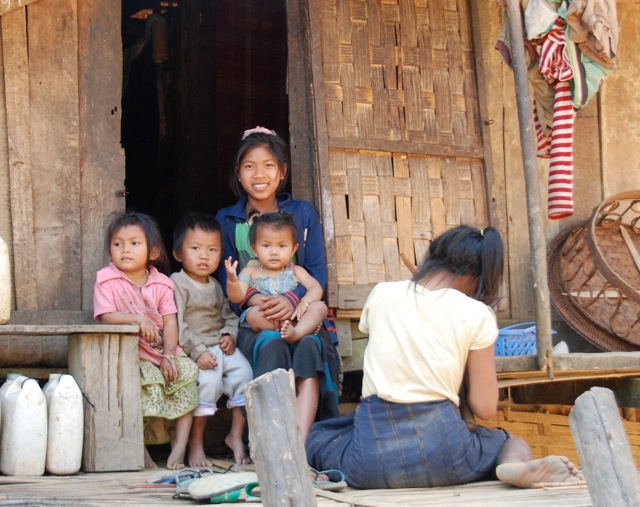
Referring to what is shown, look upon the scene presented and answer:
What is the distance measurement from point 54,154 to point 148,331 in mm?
1077

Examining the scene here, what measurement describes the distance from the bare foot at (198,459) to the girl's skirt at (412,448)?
3.24 ft

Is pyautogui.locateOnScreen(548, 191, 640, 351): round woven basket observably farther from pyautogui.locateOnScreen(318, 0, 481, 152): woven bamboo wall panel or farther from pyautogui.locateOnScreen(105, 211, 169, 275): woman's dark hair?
pyautogui.locateOnScreen(105, 211, 169, 275): woman's dark hair

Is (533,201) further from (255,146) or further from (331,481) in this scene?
(331,481)

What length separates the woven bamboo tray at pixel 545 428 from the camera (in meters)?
6.32

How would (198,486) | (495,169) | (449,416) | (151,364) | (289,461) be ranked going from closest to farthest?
1. (289,461)
2. (198,486)
3. (449,416)
4. (151,364)
5. (495,169)

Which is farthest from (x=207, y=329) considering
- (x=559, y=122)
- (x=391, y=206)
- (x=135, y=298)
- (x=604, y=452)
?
(x=604, y=452)

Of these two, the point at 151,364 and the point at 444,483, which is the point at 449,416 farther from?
the point at 151,364

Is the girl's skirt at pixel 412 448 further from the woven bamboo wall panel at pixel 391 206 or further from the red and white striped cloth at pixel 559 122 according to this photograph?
the woven bamboo wall panel at pixel 391 206

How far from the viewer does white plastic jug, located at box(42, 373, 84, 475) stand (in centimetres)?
451

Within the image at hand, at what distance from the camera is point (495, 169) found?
6.56m

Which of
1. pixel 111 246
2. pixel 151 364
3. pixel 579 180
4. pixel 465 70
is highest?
pixel 465 70

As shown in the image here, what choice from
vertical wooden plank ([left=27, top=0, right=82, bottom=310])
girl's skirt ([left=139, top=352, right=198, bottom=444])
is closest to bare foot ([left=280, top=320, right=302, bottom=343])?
girl's skirt ([left=139, top=352, right=198, bottom=444])

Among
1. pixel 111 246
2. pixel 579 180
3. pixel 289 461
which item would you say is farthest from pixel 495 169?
pixel 289 461

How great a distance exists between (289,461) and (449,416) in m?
1.30
